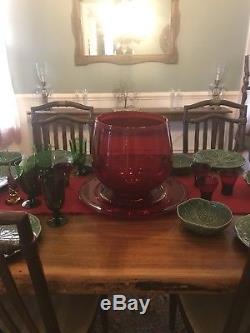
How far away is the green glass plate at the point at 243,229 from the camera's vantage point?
85cm

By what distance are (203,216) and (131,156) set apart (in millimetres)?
288

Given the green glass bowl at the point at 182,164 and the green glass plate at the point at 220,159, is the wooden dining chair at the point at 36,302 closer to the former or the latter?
the green glass bowl at the point at 182,164

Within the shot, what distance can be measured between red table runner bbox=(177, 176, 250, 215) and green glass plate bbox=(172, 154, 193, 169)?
0.06 m

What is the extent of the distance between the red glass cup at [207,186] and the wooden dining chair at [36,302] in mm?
532

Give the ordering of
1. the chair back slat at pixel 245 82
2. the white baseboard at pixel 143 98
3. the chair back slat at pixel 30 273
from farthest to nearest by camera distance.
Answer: the white baseboard at pixel 143 98, the chair back slat at pixel 245 82, the chair back slat at pixel 30 273

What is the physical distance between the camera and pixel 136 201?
42.3 inches

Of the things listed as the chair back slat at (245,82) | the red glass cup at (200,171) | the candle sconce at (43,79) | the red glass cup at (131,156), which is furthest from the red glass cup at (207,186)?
the candle sconce at (43,79)

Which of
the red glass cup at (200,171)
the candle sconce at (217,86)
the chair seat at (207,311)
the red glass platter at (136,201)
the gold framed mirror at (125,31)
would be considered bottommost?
the chair seat at (207,311)

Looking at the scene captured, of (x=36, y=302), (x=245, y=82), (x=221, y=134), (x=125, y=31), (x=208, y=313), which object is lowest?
(x=208, y=313)

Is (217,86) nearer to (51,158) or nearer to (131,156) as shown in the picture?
(51,158)

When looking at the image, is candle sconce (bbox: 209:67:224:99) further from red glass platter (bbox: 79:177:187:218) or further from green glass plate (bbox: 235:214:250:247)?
green glass plate (bbox: 235:214:250:247)

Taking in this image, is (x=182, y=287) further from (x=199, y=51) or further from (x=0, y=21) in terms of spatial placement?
(x=0, y=21)

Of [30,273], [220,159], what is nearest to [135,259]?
[30,273]

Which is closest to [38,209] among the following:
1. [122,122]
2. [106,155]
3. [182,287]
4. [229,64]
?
[106,155]
